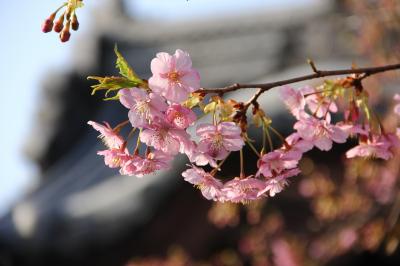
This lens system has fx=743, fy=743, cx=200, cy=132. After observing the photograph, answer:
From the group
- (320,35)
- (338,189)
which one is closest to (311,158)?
(338,189)

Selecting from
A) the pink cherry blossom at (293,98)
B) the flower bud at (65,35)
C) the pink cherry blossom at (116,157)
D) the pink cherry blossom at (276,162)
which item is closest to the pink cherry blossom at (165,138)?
the pink cherry blossom at (116,157)

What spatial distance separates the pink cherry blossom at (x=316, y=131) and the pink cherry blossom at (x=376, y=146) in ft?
0.64

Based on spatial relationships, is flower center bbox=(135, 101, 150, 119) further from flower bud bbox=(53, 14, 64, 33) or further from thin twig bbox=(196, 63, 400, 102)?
flower bud bbox=(53, 14, 64, 33)

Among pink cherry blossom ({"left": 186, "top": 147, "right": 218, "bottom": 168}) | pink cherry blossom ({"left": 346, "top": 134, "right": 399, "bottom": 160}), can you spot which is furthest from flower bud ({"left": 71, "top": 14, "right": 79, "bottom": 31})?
pink cherry blossom ({"left": 346, "top": 134, "right": 399, "bottom": 160})

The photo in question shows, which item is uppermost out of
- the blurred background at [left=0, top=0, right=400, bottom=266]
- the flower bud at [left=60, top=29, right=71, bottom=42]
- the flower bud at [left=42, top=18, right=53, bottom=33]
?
the flower bud at [left=42, top=18, right=53, bottom=33]

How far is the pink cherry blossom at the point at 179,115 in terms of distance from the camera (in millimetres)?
1953

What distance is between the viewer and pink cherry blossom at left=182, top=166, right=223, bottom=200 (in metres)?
2.15

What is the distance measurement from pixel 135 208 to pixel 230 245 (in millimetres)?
1266

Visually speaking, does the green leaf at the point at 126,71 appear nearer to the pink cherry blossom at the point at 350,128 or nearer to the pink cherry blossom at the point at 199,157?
the pink cherry blossom at the point at 199,157

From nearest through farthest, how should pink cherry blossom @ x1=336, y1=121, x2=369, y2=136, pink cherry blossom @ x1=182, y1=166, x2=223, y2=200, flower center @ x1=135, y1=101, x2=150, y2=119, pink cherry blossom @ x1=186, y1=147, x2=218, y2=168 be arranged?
flower center @ x1=135, y1=101, x2=150, y2=119, pink cherry blossom @ x1=186, y1=147, x2=218, y2=168, pink cherry blossom @ x1=182, y1=166, x2=223, y2=200, pink cherry blossom @ x1=336, y1=121, x2=369, y2=136

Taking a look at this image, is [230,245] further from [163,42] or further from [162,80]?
[162,80]

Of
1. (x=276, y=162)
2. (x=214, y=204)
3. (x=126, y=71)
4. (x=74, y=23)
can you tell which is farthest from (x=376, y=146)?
(x=214, y=204)

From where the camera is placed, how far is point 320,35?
10.2m

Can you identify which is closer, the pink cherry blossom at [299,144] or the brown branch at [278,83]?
the brown branch at [278,83]
